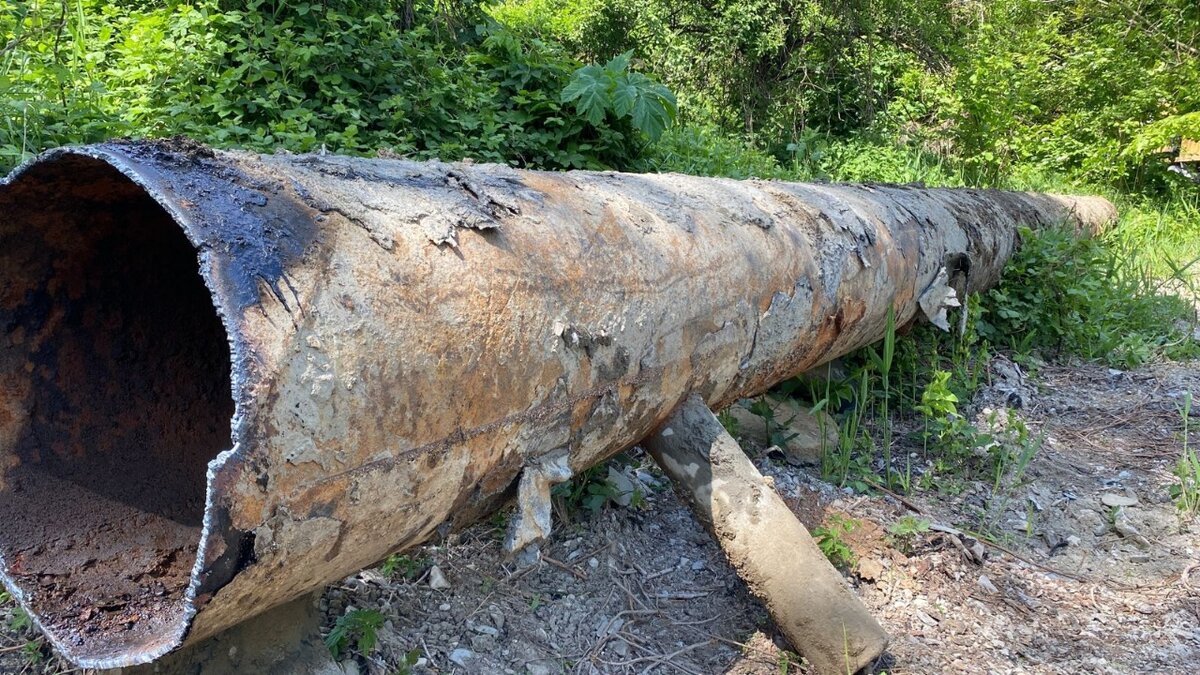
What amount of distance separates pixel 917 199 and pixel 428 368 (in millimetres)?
2903

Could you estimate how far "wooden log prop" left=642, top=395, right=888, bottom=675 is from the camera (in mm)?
1866

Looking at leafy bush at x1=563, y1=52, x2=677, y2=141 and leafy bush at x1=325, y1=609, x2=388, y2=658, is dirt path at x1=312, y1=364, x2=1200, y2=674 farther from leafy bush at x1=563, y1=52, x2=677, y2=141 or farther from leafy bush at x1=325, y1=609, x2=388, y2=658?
leafy bush at x1=563, y1=52, x2=677, y2=141

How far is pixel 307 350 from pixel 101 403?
90 centimetres

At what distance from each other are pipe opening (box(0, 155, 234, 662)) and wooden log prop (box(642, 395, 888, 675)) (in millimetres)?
1065

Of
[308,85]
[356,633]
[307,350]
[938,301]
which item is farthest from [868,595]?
[308,85]

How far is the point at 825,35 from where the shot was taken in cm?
956

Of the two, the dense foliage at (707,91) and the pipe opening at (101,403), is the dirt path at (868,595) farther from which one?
the dense foliage at (707,91)

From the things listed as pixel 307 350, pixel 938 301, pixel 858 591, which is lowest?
pixel 858 591

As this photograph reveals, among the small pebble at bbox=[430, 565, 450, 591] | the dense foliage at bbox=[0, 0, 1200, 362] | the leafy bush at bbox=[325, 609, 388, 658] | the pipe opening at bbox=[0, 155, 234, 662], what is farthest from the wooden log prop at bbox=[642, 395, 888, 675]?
the dense foliage at bbox=[0, 0, 1200, 362]

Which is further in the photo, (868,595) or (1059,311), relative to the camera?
(1059,311)

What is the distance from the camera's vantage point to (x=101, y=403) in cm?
173

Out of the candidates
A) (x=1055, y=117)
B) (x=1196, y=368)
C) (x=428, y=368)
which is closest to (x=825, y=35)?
(x=1055, y=117)

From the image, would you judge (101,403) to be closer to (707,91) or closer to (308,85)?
(308,85)

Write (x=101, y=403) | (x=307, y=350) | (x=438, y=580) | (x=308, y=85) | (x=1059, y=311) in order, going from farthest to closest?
(x=1059, y=311) < (x=308, y=85) < (x=438, y=580) < (x=101, y=403) < (x=307, y=350)
